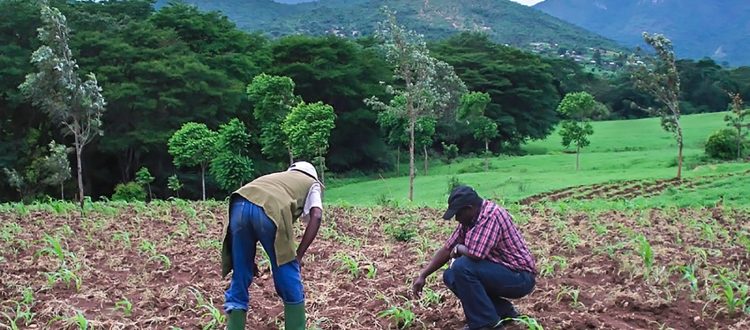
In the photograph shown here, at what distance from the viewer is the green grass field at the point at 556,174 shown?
21203 millimetres

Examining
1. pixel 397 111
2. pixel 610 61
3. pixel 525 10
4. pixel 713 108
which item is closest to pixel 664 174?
pixel 397 111

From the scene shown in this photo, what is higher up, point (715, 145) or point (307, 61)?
point (307, 61)

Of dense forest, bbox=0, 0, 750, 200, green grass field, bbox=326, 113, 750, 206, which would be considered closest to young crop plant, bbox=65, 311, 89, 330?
green grass field, bbox=326, 113, 750, 206

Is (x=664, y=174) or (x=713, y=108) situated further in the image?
(x=713, y=108)

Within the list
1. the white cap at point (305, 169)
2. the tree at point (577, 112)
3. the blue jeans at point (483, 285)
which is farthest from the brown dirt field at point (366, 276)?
the tree at point (577, 112)

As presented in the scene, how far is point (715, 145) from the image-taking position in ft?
101

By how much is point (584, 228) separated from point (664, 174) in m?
16.3

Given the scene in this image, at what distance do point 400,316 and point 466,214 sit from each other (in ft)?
3.38

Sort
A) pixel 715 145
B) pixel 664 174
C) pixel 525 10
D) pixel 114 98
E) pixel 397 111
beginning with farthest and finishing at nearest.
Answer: pixel 525 10 → pixel 715 145 → pixel 114 98 → pixel 664 174 → pixel 397 111

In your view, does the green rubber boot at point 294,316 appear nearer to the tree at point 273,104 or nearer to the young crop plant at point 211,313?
the young crop plant at point 211,313

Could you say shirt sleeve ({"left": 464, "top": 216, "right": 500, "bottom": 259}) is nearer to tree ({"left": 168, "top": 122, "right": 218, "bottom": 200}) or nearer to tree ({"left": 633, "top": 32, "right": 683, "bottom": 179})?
tree ({"left": 168, "top": 122, "right": 218, "bottom": 200})

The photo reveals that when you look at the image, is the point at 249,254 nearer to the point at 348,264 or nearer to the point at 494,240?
the point at 494,240

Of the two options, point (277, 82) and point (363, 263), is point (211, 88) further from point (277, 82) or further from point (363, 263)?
point (363, 263)

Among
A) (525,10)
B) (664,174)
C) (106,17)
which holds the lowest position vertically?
(664,174)
